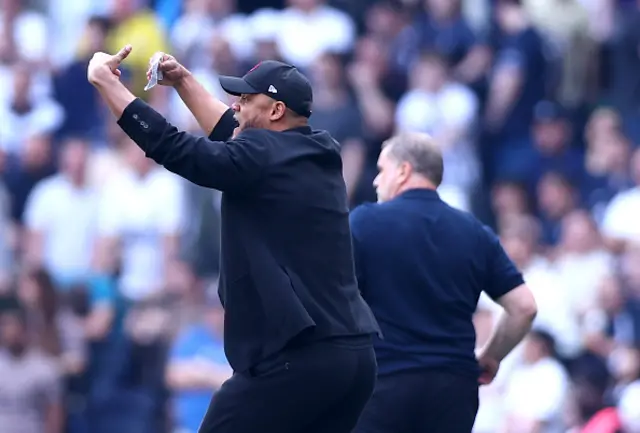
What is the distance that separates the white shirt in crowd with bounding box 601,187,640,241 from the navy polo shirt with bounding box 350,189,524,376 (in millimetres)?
5086

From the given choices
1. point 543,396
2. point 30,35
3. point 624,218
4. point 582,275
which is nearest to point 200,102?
point 543,396

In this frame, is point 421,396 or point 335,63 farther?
point 335,63

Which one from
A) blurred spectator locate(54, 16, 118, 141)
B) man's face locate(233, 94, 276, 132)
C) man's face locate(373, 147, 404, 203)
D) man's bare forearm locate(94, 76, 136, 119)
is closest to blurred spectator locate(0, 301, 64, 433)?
blurred spectator locate(54, 16, 118, 141)

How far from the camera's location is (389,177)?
6891 millimetres

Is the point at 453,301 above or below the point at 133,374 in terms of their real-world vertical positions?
above

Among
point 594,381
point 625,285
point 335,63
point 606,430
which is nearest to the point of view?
point 606,430

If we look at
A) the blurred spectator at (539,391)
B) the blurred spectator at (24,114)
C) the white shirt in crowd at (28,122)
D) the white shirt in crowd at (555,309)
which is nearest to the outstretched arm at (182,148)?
the blurred spectator at (539,391)

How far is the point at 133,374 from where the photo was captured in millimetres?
12250

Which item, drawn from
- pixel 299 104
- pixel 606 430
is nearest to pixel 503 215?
pixel 606 430

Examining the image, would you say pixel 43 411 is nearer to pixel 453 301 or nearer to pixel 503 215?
pixel 503 215

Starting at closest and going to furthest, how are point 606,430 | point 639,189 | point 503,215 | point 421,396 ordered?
point 421,396, point 606,430, point 639,189, point 503,215

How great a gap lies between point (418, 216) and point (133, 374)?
6.03m

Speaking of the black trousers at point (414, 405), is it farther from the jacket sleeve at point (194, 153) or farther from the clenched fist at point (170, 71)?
the clenched fist at point (170, 71)

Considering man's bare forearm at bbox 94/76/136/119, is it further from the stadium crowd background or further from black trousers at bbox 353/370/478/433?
the stadium crowd background
